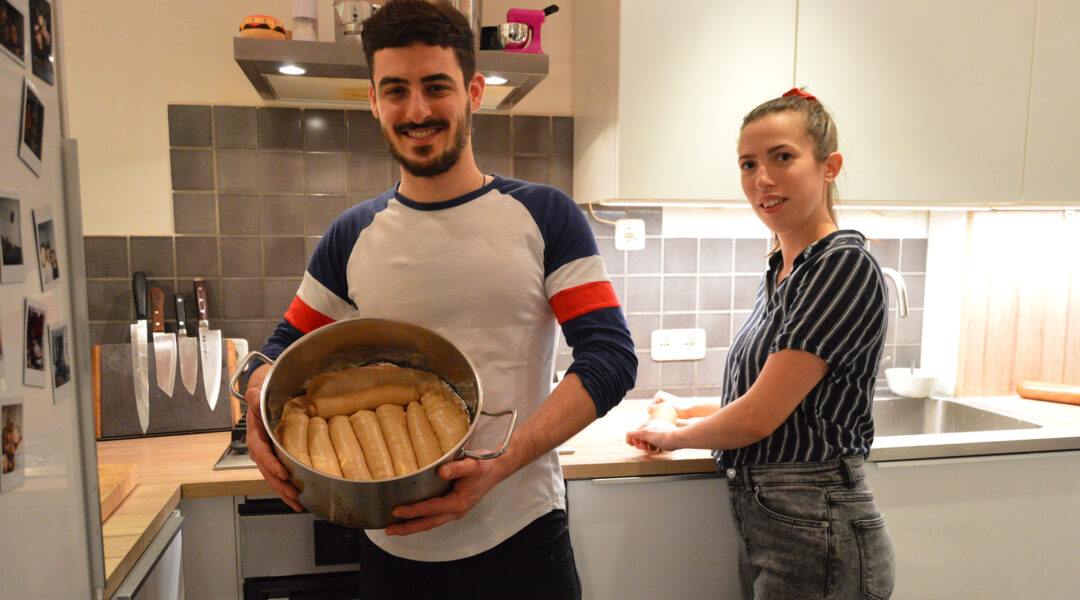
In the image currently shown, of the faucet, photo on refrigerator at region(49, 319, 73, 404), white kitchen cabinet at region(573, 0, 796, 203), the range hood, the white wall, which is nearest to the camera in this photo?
photo on refrigerator at region(49, 319, 73, 404)

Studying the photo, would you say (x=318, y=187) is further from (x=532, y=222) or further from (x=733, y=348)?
(x=733, y=348)

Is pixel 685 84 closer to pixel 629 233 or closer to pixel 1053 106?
pixel 629 233

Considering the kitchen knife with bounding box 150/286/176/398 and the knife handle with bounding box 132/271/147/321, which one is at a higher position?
the knife handle with bounding box 132/271/147/321

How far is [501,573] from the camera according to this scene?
3.46ft

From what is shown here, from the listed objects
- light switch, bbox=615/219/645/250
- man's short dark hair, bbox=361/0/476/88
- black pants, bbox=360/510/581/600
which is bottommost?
black pants, bbox=360/510/581/600

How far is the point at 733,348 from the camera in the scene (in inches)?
Result: 55.3

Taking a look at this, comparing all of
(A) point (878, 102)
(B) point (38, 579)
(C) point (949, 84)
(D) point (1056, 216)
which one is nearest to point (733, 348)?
(A) point (878, 102)

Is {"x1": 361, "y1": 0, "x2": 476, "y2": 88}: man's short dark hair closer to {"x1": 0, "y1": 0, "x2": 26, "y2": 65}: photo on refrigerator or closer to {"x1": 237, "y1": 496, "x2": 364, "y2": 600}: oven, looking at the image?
{"x1": 0, "y1": 0, "x2": 26, "y2": 65}: photo on refrigerator

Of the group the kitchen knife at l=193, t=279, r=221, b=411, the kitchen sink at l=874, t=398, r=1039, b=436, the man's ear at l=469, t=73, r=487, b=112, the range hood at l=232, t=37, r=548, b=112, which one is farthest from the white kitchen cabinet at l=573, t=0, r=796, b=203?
the kitchen knife at l=193, t=279, r=221, b=411

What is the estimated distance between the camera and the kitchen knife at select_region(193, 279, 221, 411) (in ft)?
5.67

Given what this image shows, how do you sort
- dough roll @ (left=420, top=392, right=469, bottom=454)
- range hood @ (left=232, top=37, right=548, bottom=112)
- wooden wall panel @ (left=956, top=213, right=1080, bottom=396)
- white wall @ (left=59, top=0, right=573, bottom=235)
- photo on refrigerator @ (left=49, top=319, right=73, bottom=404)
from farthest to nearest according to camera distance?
wooden wall panel @ (left=956, top=213, right=1080, bottom=396) < white wall @ (left=59, top=0, right=573, bottom=235) < range hood @ (left=232, top=37, right=548, bottom=112) < dough roll @ (left=420, top=392, right=469, bottom=454) < photo on refrigerator @ (left=49, top=319, right=73, bottom=404)

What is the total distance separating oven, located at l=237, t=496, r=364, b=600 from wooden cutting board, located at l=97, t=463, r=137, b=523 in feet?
0.70

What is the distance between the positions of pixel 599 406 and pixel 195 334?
132cm

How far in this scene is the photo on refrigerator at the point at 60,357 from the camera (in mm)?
747
